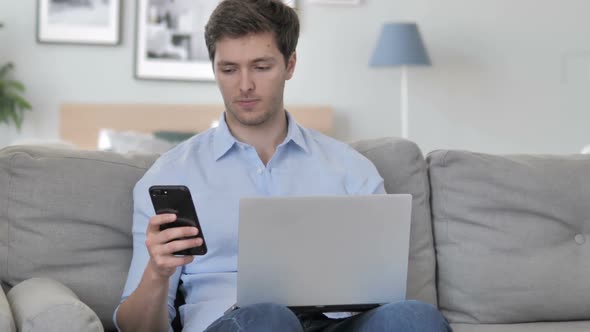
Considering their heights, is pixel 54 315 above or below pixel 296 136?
below

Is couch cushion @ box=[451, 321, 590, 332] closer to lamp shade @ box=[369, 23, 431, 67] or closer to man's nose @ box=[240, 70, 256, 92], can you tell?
man's nose @ box=[240, 70, 256, 92]

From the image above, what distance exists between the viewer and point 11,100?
15.7 ft

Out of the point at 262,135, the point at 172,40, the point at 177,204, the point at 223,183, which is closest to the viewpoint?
the point at 177,204

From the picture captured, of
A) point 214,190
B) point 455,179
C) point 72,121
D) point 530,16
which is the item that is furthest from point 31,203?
point 530,16

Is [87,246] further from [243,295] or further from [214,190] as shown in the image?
[243,295]

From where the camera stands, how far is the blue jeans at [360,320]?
1428mm

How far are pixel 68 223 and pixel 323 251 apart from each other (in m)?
0.71

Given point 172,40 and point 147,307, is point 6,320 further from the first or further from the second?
point 172,40

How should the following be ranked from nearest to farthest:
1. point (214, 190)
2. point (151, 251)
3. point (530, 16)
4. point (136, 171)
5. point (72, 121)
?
point (151, 251), point (214, 190), point (136, 171), point (72, 121), point (530, 16)

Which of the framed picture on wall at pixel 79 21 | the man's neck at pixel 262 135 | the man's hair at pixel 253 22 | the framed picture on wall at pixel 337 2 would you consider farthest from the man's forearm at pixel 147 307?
the framed picture on wall at pixel 337 2

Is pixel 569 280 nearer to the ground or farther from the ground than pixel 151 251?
nearer to the ground

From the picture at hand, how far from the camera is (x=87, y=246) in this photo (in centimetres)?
194

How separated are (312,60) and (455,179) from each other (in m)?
3.10

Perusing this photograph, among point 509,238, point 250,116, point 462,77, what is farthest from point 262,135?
point 462,77
